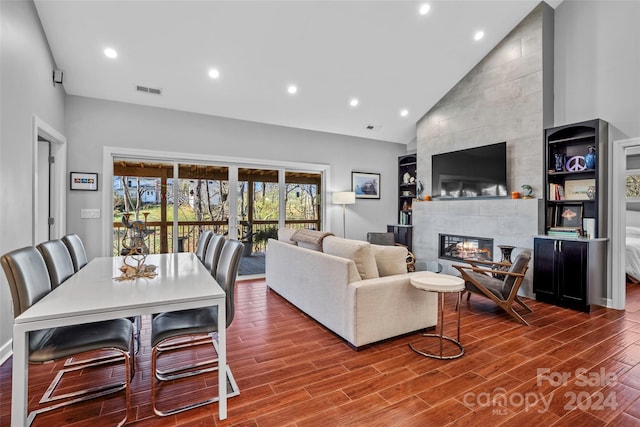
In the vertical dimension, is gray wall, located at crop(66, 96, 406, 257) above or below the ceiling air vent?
below

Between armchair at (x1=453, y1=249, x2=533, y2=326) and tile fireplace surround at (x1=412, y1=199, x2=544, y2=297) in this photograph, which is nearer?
armchair at (x1=453, y1=249, x2=533, y2=326)

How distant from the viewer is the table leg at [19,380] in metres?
1.45

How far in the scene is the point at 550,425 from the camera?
70.5 inches

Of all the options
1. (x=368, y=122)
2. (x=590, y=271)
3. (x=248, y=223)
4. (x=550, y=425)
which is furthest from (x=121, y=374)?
(x=368, y=122)

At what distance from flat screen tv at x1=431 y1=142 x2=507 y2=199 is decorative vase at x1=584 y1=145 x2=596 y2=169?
0.91 meters

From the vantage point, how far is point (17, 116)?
108 inches

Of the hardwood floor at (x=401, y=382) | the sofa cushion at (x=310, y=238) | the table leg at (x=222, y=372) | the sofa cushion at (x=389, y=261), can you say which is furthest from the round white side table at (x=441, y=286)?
the table leg at (x=222, y=372)

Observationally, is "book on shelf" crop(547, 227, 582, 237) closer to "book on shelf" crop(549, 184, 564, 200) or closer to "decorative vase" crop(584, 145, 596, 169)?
"book on shelf" crop(549, 184, 564, 200)

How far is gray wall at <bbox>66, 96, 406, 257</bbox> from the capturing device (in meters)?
4.29

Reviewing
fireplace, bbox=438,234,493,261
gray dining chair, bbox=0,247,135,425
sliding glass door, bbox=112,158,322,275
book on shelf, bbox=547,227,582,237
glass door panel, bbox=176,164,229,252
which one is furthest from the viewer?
glass door panel, bbox=176,164,229,252

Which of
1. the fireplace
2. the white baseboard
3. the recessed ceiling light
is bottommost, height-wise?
the white baseboard

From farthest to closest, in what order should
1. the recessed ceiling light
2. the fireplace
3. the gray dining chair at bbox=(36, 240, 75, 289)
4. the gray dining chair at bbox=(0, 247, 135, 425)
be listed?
the fireplace
the recessed ceiling light
the gray dining chair at bbox=(36, 240, 75, 289)
the gray dining chair at bbox=(0, 247, 135, 425)

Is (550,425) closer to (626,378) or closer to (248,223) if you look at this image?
(626,378)

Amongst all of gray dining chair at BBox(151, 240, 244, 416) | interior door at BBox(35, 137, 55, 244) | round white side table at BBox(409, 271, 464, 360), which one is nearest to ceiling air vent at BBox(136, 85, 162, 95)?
interior door at BBox(35, 137, 55, 244)
